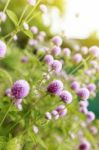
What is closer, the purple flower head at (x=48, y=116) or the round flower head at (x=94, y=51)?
the purple flower head at (x=48, y=116)

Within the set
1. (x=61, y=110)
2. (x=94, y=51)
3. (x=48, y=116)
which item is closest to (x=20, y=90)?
(x=48, y=116)

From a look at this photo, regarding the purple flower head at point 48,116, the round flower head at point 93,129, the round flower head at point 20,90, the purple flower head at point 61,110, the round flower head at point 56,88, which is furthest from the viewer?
the round flower head at point 93,129

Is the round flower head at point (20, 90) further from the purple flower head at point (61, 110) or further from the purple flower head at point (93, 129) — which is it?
the purple flower head at point (93, 129)

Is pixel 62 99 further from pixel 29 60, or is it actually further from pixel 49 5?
pixel 49 5

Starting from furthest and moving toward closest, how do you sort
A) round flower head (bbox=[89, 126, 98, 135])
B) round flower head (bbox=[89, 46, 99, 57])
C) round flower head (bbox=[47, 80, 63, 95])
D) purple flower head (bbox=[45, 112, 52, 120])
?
round flower head (bbox=[89, 126, 98, 135]), round flower head (bbox=[89, 46, 99, 57]), purple flower head (bbox=[45, 112, 52, 120]), round flower head (bbox=[47, 80, 63, 95])

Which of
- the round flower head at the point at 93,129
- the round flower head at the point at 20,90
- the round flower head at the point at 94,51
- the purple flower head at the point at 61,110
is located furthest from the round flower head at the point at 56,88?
the round flower head at the point at 93,129

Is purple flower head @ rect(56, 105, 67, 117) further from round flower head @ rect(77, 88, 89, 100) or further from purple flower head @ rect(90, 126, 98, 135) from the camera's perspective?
purple flower head @ rect(90, 126, 98, 135)

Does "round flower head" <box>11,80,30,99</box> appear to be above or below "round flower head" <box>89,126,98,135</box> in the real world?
below

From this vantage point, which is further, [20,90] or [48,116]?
[48,116]

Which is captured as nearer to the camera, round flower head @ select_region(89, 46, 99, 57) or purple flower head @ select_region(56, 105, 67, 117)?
purple flower head @ select_region(56, 105, 67, 117)

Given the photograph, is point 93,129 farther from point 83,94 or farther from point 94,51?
point 83,94

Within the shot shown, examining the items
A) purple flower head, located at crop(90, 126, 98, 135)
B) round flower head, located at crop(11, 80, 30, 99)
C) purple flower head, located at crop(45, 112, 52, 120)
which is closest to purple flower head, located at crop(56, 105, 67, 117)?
purple flower head, located at crop(45, 112, 52, 120)
